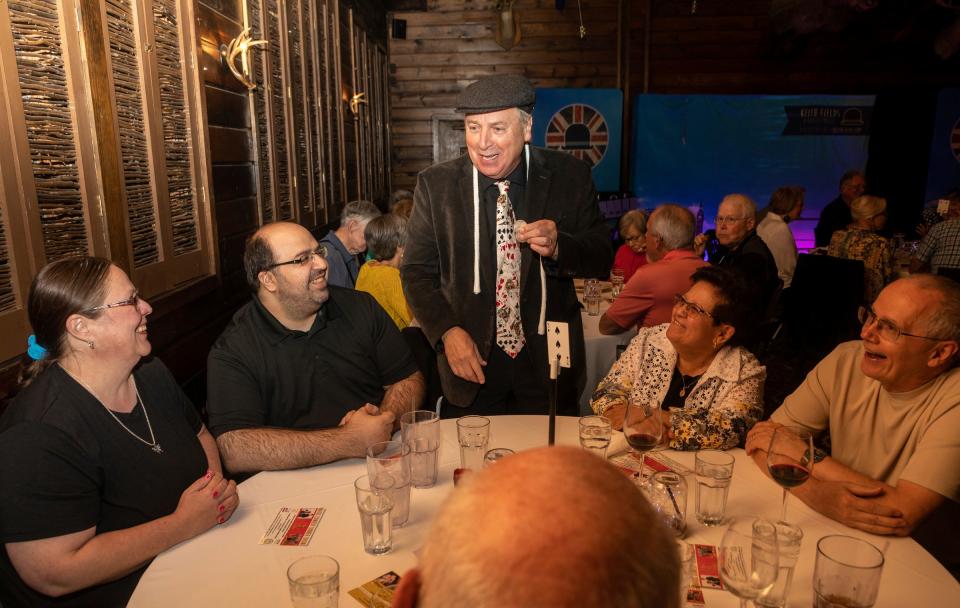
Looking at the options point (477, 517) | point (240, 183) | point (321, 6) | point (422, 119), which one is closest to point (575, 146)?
point (422, 119)

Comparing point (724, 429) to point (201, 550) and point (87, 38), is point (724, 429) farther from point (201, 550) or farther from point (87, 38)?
point (87, 38)

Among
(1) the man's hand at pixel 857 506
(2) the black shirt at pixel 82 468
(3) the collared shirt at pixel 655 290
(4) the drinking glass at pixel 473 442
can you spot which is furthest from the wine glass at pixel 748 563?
(3) the collared shirt at pixel 655 290

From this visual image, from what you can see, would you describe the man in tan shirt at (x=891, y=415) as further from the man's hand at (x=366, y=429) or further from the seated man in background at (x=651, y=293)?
the seated man in background at (x=651, y=293)

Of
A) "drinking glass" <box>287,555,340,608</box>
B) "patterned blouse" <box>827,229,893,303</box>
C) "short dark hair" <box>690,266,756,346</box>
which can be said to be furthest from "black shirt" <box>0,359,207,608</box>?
"patterned blouse" <box>827,229,893,303</box>

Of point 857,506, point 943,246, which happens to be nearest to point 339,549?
point 857,506

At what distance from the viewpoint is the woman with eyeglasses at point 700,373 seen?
2.01 m

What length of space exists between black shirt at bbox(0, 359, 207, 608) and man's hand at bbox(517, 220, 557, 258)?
1.20 m

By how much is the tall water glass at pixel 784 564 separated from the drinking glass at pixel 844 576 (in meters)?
0.06

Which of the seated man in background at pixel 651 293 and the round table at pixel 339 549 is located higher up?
the seated man in background at pixel 651 293

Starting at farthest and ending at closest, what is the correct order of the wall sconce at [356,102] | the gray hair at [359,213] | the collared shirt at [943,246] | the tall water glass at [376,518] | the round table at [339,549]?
the wall sconce at [356,102] < the collared shirt at [943,246] < the gray hair at [359,213] < the tall water glass at [376,518] < the round table at [339,549]

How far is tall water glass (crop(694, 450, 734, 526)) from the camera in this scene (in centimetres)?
153

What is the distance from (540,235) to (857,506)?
1122mm

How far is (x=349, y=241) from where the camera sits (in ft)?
15.6

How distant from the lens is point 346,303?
8.20ft
